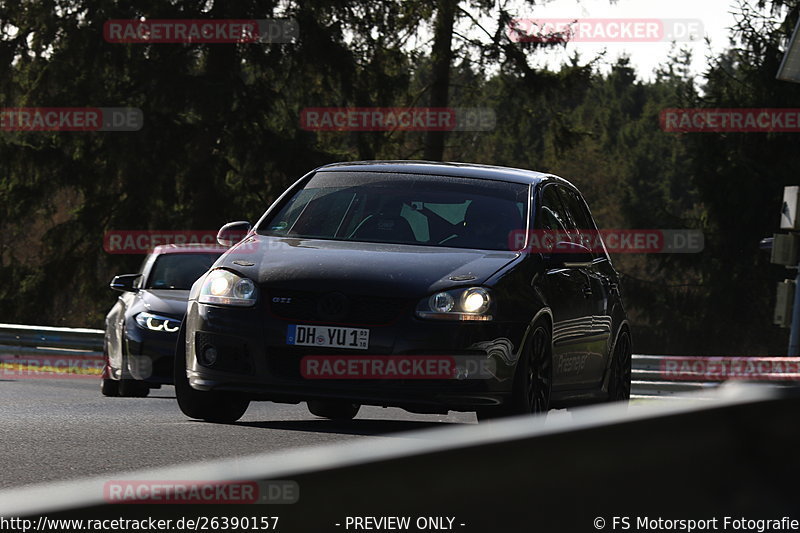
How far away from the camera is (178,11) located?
31.7 meters

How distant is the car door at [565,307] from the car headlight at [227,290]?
1.60 metres

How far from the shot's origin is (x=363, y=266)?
8.16 meters

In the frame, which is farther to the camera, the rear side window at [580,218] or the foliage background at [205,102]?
the foliage background at [205,102]

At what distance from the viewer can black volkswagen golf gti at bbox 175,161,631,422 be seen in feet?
26.2

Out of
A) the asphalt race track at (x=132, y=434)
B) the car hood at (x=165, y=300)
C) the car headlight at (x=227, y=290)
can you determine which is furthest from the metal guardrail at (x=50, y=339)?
the car headlight at (x=227, y=290)

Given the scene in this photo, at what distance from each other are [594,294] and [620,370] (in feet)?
3.53

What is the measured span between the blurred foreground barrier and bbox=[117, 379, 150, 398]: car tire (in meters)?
13.6

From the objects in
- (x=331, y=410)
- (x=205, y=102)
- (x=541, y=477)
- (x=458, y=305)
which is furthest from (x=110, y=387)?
(x=205, y=102)

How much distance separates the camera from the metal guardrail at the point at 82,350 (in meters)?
22.5

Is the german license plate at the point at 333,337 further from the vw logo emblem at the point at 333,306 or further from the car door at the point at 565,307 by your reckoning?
the car door at the point at 565,307

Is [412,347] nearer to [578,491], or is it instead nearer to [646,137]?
[578,491]

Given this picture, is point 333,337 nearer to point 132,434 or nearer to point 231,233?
point 132,434

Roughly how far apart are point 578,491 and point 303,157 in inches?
1223

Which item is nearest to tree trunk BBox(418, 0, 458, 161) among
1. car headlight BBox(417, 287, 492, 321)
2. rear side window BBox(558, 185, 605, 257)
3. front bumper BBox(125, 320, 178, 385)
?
front bumper BBox(125, 320, 178, 385)
